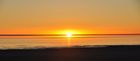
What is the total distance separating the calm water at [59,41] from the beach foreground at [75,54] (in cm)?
8

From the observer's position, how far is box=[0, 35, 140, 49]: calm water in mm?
4586

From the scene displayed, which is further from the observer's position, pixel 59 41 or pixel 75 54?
pixel 75 54

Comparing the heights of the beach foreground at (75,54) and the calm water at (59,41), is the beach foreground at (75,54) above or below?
below

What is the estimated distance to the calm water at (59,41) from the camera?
4586 mm

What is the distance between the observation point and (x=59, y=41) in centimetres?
454

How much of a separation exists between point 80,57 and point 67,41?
1.83 feet

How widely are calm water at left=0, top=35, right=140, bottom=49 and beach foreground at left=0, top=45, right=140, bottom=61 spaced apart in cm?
8

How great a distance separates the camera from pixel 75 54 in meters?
4.96

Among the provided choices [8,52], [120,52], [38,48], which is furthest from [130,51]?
[8,52]

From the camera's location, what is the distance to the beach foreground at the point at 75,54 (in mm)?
4730

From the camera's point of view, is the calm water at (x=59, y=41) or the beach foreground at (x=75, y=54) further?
the beach foreground at (x=75, y=54)

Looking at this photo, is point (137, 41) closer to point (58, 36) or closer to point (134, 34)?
point (134, 34)

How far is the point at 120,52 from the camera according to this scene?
16.4 feet

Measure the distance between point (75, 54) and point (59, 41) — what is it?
54cm
